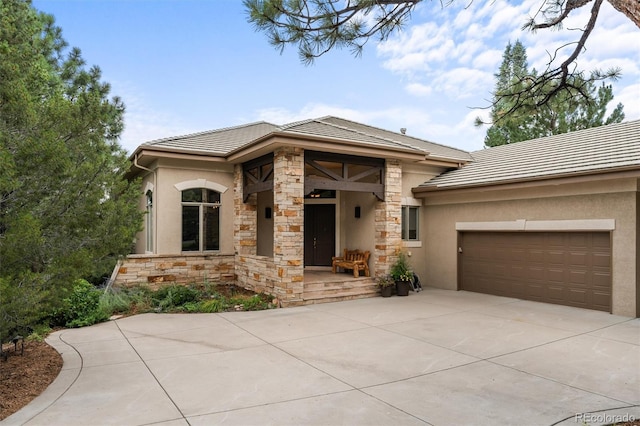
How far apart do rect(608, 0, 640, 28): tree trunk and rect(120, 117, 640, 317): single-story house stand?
5.54 metres

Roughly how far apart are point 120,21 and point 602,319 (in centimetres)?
1434

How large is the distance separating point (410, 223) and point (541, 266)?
4.02 meters

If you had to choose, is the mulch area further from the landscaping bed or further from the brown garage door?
the brown garage door

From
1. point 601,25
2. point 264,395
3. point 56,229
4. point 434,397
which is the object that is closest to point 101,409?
point 264,395

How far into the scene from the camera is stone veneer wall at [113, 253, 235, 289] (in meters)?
10.2

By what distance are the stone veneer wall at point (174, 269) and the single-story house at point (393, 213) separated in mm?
28

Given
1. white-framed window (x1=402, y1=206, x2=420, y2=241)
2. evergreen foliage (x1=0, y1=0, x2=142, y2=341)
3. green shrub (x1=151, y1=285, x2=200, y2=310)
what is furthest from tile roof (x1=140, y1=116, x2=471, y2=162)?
evergreen foliage (x1=0, y1=0, x2=142, y2=341)

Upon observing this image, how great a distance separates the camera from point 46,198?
14.3 ft

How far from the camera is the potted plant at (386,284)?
10.8 m

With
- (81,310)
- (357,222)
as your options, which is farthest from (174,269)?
(357,222)

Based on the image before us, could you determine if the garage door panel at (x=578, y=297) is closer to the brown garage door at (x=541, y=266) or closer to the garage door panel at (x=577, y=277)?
the brown garage door at (x=541, y=266)

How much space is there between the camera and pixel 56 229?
446 centimetres

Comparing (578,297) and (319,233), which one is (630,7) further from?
(319,233)

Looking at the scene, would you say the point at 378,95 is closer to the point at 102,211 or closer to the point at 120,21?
the point at 120,21
